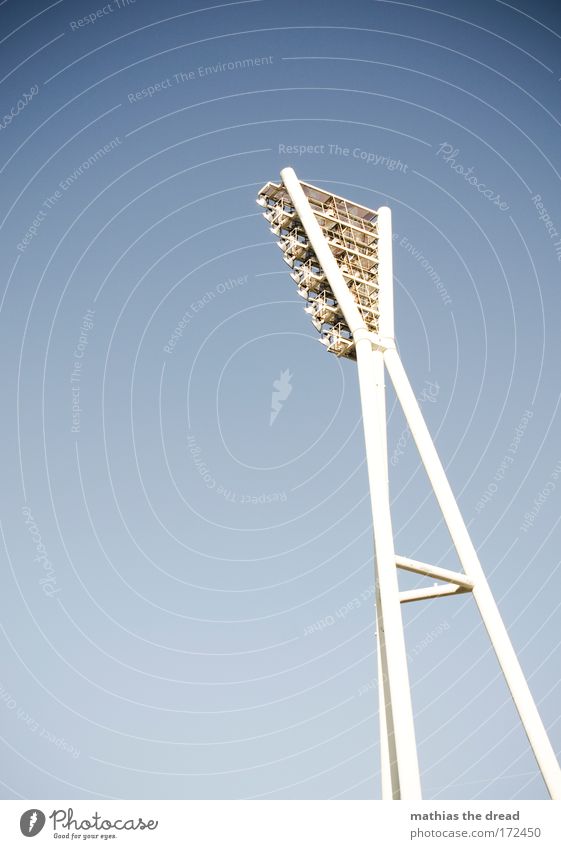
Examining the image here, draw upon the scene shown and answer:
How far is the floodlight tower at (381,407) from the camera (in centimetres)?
1355

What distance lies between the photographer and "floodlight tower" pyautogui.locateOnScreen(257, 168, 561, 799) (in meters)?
13.5

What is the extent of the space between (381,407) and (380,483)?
225cm

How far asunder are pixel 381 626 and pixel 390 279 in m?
8.99

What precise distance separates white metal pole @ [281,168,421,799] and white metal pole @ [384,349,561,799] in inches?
23.1

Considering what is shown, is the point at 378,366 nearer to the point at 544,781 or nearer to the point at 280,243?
the point at 280,243

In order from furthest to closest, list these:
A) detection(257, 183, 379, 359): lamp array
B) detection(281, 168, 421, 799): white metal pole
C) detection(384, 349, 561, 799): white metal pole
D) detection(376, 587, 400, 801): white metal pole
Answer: detection(257, 183, 379, 359): lamp array < detection(376, 587, 400, 801): white metal pole < detection(384, 349, 561, 799): white metal pole < detection(281, 168, 421, 799): white metal pole

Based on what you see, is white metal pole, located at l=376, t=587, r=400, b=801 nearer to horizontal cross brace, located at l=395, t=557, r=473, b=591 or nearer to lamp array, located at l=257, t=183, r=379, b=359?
horizontal cross brace, located at l=395, t=557, r=473, b=591

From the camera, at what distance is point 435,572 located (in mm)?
15383
